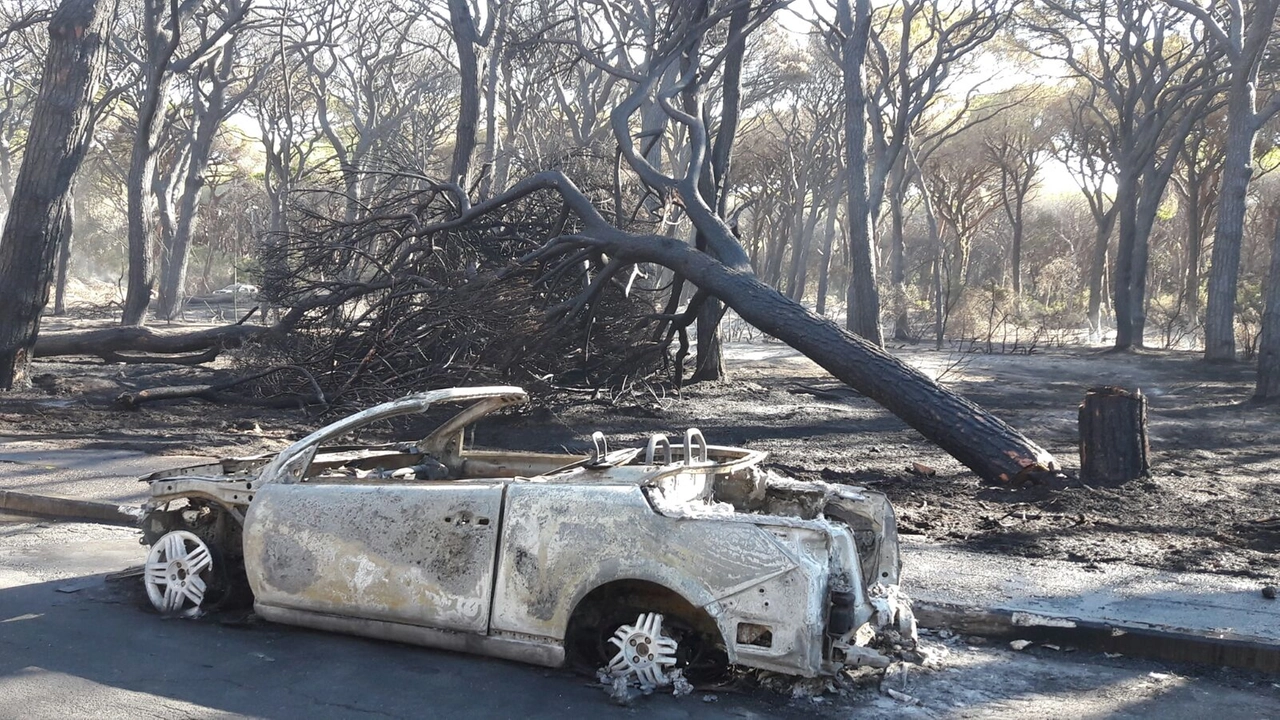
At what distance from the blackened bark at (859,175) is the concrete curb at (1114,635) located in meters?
13.2

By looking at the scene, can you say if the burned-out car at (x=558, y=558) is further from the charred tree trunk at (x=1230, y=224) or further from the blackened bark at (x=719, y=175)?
the charred tree trunk at (x=1230, y=224)

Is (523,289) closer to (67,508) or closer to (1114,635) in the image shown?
(67,508)

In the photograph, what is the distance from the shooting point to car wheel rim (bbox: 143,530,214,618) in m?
5.51

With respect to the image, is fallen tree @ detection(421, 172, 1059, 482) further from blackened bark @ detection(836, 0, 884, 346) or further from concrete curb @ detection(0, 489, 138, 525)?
blackened bark @ detection(836, 0, 884, 346)

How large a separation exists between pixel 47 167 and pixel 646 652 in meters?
12.3

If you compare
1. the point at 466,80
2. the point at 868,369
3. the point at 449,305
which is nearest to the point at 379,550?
the point at 868,369

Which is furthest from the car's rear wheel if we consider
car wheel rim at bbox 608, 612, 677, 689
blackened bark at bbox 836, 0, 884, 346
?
blackened bark at bbox 836, 0, 884, 346

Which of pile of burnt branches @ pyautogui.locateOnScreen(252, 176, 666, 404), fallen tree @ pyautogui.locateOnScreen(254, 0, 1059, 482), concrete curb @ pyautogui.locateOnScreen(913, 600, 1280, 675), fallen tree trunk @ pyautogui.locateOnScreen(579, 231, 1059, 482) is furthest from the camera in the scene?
pile of burnt branches @ pyautogui.locateOnScreen(252, 176, 666, 404)

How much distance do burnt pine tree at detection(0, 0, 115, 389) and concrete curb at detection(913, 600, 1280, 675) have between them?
12.2 m

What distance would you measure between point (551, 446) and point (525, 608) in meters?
6.94

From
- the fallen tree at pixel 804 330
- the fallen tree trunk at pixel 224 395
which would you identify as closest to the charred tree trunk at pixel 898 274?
the fallen tree at pixel 804 330

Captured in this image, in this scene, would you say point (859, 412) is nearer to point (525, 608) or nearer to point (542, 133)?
point (525, 608)

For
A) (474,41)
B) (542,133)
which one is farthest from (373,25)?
(474,41)

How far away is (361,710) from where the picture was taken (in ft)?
14.3
